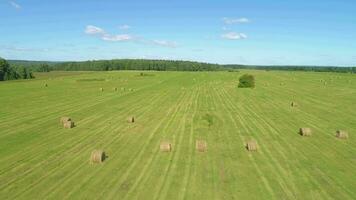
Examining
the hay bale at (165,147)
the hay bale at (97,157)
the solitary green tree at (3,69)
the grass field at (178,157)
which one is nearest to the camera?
the grass field at (178,157)

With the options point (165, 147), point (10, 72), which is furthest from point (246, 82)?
point (10, 72)

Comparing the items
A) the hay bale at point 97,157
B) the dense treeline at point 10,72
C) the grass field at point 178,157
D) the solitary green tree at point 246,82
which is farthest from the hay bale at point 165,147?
the dense treeline at point 10,72

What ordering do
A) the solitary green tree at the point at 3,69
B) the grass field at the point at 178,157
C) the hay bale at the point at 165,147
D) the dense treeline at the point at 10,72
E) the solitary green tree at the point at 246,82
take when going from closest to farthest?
the grass field at the point at 178,157 → the hay bale at the point at 165,147 → the solitary green tree at the point at 246,82 → the solitary green tree at the point at 3,69 → the dense treeline at the point at 10,72

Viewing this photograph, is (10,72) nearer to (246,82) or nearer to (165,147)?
(246,82)

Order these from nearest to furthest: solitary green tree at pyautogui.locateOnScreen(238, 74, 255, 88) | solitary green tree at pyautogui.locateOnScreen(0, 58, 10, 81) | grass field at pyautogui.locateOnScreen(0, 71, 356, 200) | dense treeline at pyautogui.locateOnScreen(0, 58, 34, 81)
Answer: grass field at pyautogui.locateOnScreen(0, 71, 356, 200), solitary green tree at pyautogui.locateOnScreen(238, 74, 255, 88), solitary green tree at pyautogui.locateOnScreen(0, 58, 10, 81), dense treeline at pyautogui.locateOnScreen(0, 58, 34, 81)

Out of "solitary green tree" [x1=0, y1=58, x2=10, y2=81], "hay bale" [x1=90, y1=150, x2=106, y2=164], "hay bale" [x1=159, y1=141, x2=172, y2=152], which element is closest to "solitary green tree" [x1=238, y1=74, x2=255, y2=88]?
"hay bale" [x1=159, y1=141, x2=172, y2=152]

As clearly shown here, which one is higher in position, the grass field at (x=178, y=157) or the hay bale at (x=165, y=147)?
the hay bale at (x=165, y=147)

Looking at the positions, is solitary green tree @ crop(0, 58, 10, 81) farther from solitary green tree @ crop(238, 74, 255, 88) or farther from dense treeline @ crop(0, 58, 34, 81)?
solitary green tree @ crop(238, 74, 255, 88)

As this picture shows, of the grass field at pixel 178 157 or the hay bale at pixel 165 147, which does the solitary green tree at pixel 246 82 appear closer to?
the grass field at pixel 178 157

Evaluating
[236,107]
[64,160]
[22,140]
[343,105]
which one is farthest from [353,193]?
[343,105]

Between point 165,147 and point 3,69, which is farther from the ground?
point 165,147

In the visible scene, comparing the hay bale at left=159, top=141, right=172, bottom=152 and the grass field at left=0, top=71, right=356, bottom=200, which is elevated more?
the hay bale at left=159, top=141, right=172, bottom=152
